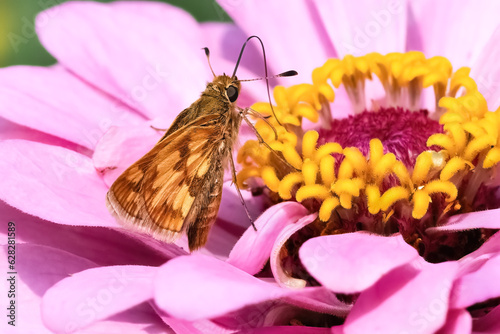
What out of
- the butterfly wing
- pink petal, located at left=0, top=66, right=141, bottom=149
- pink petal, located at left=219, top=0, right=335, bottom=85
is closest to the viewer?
the butterfly wing

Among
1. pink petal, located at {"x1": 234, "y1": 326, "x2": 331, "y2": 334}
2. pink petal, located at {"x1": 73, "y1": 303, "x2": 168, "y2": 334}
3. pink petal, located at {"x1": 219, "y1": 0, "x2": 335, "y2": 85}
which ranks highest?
pink petal, located at {"x1": 219, "y1": 0, "x2": 335, "y2": 85}

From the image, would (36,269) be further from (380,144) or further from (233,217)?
(380,144)

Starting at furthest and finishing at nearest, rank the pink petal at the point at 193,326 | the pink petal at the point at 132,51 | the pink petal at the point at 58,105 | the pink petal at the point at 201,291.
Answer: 1. the pink petal at the point at 132,51
2. the pink petal at the point at 58,105
3. the pink petal at the point at 193,326
4. the pink petal at the point at 201,291

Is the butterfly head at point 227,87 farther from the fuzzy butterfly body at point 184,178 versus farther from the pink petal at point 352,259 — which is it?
the pink petal at point 352,259

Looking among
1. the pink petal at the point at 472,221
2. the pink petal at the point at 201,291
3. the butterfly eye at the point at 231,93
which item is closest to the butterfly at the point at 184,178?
the butterfly eye at the point at 231,93

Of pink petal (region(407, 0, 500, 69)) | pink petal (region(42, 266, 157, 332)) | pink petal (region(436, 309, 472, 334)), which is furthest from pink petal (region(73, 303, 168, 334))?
pink petal (region(407, 0, 500, 69))

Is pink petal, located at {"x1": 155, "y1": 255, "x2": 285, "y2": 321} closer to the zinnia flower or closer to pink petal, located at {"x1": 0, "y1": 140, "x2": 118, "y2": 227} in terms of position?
the zinnia flower
